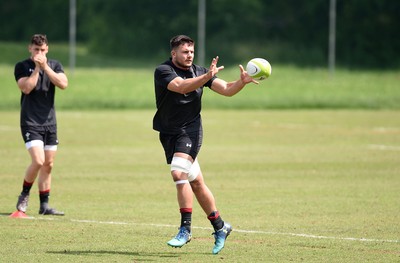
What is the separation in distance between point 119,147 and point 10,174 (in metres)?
6.33

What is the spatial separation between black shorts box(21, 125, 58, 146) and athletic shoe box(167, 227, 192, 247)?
12.7 feet

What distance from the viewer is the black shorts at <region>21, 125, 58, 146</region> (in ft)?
44.3

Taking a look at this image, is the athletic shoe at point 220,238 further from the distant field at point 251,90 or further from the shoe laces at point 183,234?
the distant field at point 251,90

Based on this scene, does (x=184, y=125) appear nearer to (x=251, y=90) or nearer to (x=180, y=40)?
(x=180, y=40)

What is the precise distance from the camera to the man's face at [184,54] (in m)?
10.5

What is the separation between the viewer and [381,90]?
4466 centimetres

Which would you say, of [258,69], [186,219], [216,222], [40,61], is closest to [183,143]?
[186,219]

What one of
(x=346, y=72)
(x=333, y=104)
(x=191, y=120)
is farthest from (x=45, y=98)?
(x=346, y=72)

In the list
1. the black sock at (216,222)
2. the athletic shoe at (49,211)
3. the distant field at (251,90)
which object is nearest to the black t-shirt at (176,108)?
the black sock at (216,222)

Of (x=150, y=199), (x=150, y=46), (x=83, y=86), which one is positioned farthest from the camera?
(x=150, y=46)

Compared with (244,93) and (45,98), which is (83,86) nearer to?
(244,93)

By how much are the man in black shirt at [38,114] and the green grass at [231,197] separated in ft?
1.58

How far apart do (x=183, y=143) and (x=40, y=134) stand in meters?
3.67

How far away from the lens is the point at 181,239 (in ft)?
34.1
